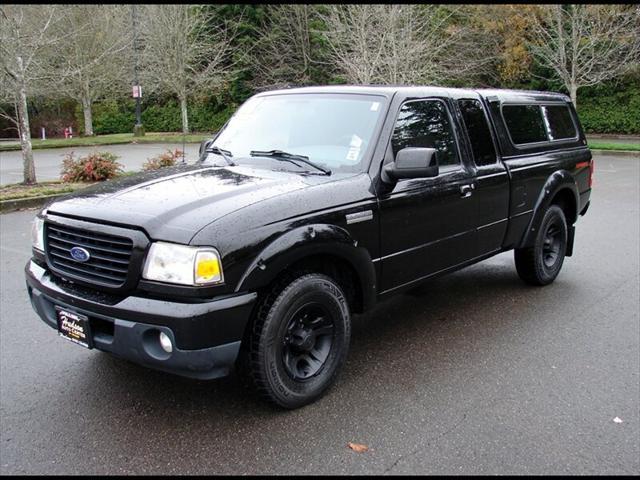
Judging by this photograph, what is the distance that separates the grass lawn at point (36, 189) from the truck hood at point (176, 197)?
7.96 meters

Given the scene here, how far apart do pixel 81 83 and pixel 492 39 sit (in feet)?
70.1

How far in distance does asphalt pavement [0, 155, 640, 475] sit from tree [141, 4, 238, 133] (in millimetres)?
26866

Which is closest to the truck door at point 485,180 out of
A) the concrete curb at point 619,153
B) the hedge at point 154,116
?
the concrete curb at point 619,153

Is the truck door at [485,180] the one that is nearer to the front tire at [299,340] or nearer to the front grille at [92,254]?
the front tire at [299,340]

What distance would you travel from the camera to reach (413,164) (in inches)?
144

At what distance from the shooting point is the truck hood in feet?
9.81

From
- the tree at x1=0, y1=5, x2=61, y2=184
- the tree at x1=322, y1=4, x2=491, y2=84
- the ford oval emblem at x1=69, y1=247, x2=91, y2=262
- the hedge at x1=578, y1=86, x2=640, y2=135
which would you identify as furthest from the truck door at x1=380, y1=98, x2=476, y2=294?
the hedge at x1=578, y1=86, x2=640, y2=135

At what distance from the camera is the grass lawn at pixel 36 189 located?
420 inches

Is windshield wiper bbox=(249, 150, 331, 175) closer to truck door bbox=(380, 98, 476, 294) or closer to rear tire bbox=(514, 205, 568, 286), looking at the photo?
truck door bbox=(380, 98, 476, 294)

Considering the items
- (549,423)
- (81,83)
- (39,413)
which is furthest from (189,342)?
(81,83)

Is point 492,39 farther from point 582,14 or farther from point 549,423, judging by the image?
point 549,423

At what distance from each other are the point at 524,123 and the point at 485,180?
1.10 m

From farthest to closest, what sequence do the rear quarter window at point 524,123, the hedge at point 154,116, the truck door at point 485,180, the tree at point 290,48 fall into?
the hedge at point 154,116
the tree at point 290,48
the rear quarter window at point 524,123
the truck door at point 485,180

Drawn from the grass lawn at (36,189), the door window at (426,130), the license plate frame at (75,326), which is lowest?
the grass lawn at (36,189)
